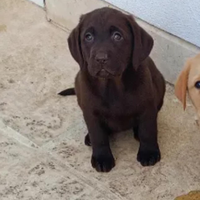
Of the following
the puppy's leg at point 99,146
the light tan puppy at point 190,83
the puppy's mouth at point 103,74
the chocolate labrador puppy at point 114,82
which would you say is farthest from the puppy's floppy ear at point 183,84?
the puppy's leg at point 99,146

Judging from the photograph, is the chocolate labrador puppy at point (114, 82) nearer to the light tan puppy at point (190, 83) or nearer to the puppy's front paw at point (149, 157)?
the puppy's front paw at point (149, 157)

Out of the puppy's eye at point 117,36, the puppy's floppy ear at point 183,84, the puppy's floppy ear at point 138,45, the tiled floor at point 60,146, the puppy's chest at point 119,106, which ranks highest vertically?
the puppy's eye at point 117,36

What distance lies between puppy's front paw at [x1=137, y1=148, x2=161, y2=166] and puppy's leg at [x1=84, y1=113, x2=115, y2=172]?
0.12 meters

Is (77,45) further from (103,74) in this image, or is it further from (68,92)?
(68,92)

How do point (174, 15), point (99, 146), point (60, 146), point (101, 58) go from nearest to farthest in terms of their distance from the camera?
point (101, 58)
point (99, 146)
point (60, 146)
point (174, 15)

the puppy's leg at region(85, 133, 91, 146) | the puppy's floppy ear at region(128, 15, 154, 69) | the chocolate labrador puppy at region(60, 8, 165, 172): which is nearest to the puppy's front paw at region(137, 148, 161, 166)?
the chocolate labrador puppy at region(60, 8, 165, 172)

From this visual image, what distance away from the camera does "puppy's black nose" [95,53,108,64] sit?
213 cm

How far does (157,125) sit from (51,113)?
0.50 m

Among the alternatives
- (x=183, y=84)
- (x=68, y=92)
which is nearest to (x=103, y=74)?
(x=183, y=84)

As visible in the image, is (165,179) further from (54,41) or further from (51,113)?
(54,41)

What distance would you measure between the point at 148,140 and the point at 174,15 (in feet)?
2.17

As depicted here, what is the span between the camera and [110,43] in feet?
7.09

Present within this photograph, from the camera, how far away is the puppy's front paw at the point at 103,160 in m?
2.39

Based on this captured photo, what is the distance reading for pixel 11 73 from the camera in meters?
2.98
